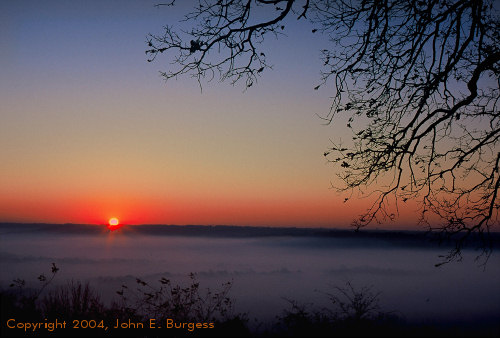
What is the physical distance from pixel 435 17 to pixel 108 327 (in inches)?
222

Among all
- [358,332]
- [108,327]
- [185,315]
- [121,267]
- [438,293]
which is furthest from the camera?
[121,267]

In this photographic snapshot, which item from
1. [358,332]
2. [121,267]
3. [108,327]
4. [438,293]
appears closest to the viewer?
[108,327]

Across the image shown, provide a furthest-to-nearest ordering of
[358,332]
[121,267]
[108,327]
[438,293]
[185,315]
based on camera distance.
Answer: [121,267]
[438,293]
[358,332]
[185,315]
[108,327]

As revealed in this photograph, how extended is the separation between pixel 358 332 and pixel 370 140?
4.05 metres

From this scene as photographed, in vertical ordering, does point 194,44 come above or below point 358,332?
above

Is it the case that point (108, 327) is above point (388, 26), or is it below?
below

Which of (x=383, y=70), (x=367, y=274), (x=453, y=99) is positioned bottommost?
(x=367, y=274)

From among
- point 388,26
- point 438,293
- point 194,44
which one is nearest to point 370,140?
point 388,26

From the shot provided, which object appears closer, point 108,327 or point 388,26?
point 388,26

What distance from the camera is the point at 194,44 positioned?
4.68m

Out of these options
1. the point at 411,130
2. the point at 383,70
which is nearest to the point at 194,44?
the point at 383,70

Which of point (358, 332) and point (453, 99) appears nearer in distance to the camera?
point (453, 99)

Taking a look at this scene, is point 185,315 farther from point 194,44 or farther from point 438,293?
point 438,293

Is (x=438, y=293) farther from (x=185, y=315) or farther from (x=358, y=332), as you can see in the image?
(x=185, y=315)
